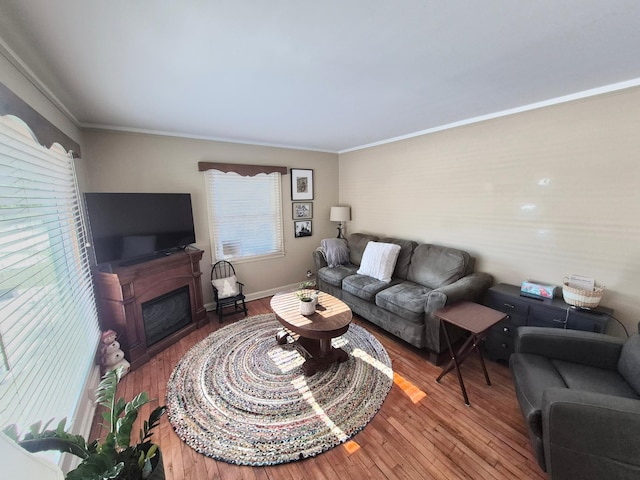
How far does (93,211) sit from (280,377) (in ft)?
7.51

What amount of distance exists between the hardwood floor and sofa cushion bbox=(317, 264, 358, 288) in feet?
4.72

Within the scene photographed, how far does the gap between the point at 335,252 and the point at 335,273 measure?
46 centimetres

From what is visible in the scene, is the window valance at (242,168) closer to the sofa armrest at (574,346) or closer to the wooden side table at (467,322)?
the wooden side table at (467,322)

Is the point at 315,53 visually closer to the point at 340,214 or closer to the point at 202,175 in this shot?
the point at 202,175

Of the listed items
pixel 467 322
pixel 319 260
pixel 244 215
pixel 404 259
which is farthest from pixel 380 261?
pixel 244 215

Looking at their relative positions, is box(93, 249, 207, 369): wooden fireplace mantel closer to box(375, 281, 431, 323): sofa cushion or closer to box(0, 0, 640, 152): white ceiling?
box(0, 0, 640, 152): white ceiling

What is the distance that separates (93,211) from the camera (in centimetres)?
230

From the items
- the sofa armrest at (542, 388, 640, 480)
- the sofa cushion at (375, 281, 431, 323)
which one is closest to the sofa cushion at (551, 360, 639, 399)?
the sofa armrest at (542, 388, 640, 480)

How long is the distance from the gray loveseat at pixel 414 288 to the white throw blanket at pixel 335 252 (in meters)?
0.12

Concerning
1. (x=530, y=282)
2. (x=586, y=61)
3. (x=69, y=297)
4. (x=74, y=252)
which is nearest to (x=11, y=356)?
(x=69, y=297)

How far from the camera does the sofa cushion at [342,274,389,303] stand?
9.83ft

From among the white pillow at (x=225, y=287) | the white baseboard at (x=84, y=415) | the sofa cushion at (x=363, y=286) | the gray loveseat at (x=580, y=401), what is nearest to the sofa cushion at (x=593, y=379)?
the gray loveseat at (x=580, y=401)

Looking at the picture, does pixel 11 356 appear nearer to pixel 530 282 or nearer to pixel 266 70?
pixel 266 70

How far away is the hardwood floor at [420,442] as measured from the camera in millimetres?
1494
